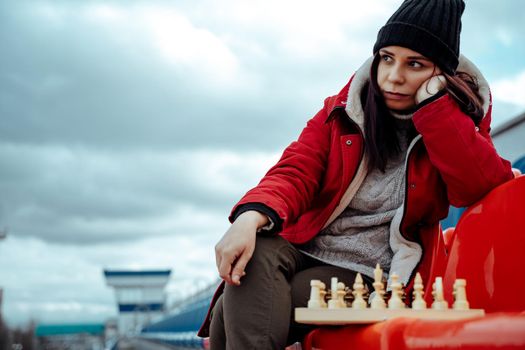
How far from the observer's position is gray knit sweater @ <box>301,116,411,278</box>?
7.34 feet

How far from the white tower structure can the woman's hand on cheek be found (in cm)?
8327

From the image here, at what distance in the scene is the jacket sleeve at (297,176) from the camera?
206cm

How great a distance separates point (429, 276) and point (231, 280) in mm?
556

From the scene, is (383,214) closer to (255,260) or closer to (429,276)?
(429,276)

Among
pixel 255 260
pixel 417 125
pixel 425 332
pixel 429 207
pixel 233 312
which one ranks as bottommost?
pixel 425 332

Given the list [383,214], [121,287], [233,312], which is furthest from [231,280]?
[121,287]

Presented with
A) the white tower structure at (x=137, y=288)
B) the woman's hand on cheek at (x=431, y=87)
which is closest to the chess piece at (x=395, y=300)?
the woman's hand on cheek at (x=431, y=87)

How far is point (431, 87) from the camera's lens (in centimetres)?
197

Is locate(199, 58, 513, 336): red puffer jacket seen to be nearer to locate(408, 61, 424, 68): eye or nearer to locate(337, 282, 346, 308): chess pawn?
locate(408, 61, 424, 68): eye

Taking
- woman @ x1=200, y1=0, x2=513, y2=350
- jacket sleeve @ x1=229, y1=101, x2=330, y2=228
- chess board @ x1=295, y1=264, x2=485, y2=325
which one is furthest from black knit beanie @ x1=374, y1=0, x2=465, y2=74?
chess board @ x1=295, y1=264, x2=485, y2=325

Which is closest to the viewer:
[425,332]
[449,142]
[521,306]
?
[425,332]

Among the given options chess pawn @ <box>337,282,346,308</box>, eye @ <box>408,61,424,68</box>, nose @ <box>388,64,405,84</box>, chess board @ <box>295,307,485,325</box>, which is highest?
eye @ <box>408,61,424,68</box>

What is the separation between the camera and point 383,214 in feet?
7.33

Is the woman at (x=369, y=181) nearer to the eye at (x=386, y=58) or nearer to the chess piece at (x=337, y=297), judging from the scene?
the eye at (x=386, y=58)
